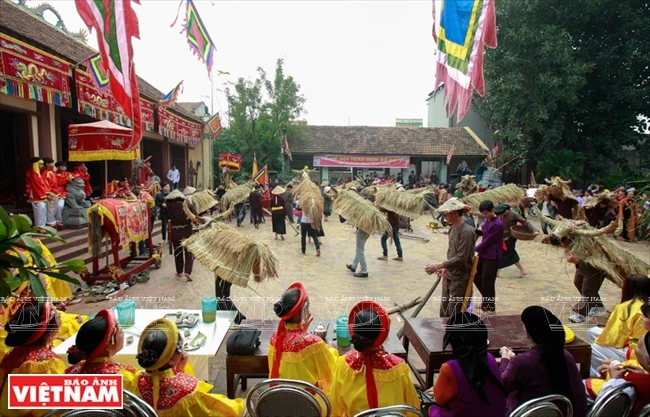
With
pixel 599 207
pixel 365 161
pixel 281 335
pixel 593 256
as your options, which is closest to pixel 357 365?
pixel 281 335

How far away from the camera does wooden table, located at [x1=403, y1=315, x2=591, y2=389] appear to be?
9.59ft

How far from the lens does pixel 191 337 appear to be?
10.3 ft

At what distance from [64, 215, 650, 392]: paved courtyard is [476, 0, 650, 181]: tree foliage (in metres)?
8.19

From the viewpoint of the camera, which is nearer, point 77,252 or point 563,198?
point 77,252

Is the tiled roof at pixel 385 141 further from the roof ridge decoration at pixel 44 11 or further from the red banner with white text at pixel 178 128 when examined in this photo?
the roof ridge decoration at pixel 44 11

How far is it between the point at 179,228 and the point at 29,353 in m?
4.89

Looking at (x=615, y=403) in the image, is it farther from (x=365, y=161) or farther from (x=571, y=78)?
(x=365, y=161)

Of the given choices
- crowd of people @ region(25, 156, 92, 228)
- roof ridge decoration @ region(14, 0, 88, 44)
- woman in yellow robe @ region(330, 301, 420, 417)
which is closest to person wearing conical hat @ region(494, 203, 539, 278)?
woman in yellow robe @ region(330, 301, 420, 417)

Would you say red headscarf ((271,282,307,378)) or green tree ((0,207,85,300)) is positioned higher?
green tree ((0,207,85,300))

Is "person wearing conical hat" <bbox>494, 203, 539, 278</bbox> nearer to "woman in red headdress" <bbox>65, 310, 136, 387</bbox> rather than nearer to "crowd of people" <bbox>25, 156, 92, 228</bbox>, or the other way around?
"woman in red headdress" <bbox>65, 310, 136, 387</bbox>

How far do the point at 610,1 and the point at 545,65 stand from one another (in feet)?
13.0

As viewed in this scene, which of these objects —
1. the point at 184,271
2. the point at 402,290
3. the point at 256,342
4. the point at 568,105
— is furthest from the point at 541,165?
the point at 256,342

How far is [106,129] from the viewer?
266 inches

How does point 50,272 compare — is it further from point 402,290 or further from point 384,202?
point 384,202
